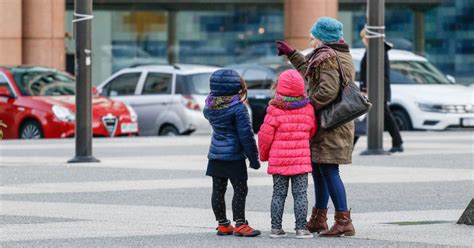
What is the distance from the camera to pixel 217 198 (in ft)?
36.9

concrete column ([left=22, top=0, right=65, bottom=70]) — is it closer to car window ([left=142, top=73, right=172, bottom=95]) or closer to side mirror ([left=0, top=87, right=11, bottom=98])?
car window ([left=142, top=73, right=172, bottom=95])

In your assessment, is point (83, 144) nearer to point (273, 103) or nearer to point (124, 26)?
point (273, 103)

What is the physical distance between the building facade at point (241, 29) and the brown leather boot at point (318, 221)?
2569cm

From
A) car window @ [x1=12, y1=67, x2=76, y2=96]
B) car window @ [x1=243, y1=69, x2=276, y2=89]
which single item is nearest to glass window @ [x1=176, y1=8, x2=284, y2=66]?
car window @ [x1=243, y1=69, x2=276, y2=89]

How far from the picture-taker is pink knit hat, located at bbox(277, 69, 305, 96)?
10.9 metres

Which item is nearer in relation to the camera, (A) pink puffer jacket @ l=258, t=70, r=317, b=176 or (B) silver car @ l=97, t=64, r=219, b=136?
(A) pink puffer jacket @ l=258, t=70, r=317, b=176

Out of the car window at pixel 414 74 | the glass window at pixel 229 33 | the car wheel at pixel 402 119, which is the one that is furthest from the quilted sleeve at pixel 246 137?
the glass window at pixel 229 33

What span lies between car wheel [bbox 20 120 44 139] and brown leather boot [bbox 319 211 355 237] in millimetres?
14173

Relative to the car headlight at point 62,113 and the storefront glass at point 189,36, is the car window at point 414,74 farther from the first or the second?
the storefront glass at point 189,36

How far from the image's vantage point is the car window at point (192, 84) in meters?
26.3

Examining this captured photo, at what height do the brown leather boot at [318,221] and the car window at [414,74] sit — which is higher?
the car window at [414,74]

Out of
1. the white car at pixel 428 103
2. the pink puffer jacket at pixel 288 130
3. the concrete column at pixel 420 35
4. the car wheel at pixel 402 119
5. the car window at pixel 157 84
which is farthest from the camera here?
the concrete column at pixel 420 35

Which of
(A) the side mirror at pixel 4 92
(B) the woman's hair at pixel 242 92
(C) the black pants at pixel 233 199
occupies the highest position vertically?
(B) the woman's hair at pixel 242 92

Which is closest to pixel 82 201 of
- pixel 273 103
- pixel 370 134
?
pixel 273 103
